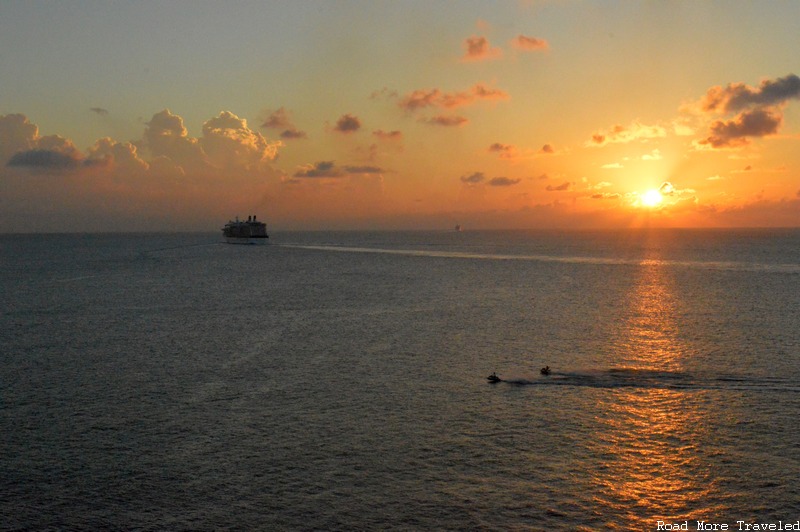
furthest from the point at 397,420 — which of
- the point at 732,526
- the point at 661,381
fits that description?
the point at 661,381

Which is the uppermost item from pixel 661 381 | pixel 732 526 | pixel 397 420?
pixel 661 381

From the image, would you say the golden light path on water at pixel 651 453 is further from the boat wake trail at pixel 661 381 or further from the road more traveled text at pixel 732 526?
the boat wake trail at pixel 661 381

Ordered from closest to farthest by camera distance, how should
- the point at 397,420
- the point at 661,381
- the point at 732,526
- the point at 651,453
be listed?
1. the point at 732,526
2. the point at 651,453
3. the point at 397,420
4. the point at 661,381

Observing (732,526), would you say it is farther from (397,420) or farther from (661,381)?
(661,381)

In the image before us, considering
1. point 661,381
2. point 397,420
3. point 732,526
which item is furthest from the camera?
point 661,381

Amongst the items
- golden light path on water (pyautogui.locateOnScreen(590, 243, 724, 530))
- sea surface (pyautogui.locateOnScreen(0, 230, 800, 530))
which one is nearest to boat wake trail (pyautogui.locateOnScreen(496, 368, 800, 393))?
sea surface (pyautogui.locateOnScreen(0, 230, 800, 530))

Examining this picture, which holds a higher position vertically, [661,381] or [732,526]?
[661,381]

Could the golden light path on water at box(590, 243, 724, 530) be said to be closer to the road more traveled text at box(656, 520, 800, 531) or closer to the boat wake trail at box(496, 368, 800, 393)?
the road more traveled text at box(656, 520, 800, 531)

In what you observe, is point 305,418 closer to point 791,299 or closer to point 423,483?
point 423,483
